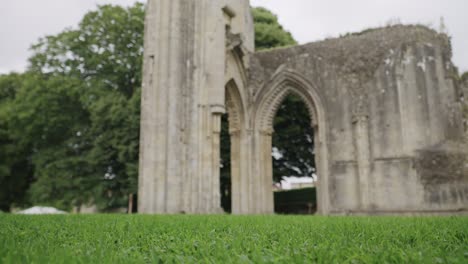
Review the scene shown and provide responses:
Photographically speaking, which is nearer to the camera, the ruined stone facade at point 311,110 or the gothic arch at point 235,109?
the ruined stone facade at point 311,110

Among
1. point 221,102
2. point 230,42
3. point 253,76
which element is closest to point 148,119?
point 221,102

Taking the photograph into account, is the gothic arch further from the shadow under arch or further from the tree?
the tree

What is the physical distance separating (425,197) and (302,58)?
697 cm

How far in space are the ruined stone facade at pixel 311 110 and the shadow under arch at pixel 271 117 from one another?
43mm

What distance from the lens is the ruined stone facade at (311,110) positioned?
12.0 metres

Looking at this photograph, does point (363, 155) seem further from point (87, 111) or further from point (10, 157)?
point (10, 157)

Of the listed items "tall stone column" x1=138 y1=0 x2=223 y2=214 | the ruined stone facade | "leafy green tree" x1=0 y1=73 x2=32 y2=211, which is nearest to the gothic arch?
the ruined stone facade

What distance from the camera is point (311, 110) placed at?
1575 centimetres

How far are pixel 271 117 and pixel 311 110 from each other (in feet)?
5.65

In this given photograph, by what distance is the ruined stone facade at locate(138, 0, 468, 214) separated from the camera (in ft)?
39.3

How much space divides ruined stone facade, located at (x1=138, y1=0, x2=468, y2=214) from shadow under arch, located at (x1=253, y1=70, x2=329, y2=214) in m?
0.04

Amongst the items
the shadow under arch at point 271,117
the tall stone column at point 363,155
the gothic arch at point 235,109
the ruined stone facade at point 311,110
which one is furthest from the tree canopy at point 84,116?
the tall stone column at point 363,155

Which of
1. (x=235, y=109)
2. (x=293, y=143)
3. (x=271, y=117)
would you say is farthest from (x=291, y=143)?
(x=235, y=109)

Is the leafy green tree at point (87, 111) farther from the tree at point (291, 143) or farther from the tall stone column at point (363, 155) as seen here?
the tall stone column at point (363, 155)
